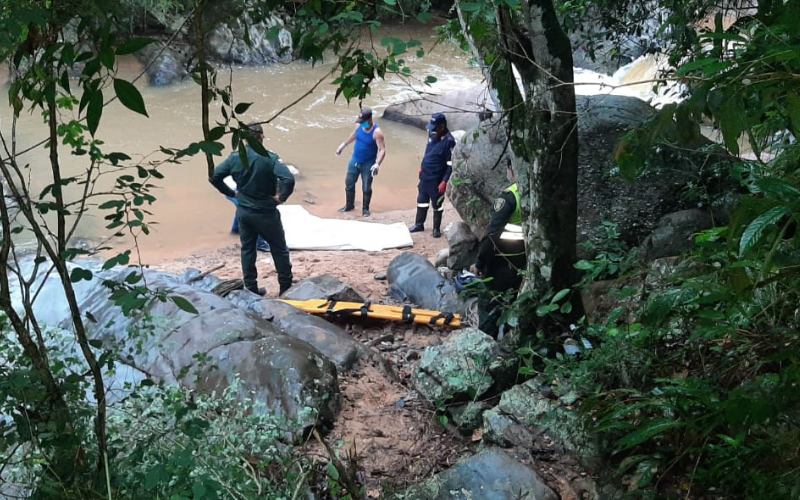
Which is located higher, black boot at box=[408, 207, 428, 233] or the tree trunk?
the tree trunk

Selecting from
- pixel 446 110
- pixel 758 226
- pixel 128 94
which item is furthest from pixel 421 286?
pixel 446 110

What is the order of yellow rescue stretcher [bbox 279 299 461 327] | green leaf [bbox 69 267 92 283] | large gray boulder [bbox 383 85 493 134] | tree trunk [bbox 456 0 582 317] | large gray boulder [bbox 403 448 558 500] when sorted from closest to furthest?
green leaf [bbox 69 267 92 283] → large gray boulder [bbox 403 448 558 500] → tree trunk [bbox 456 0 582 317] → yellow rescue stretcher [bbox 279 299 461 327] → large gray boulder [bbox 383 85 493 134]

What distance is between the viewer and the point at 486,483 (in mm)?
2857

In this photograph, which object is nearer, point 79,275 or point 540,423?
point 79,275

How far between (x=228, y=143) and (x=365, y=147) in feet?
12.1

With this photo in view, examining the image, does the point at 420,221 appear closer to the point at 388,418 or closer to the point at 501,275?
the point at 501,275

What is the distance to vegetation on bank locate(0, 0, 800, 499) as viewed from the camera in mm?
1653

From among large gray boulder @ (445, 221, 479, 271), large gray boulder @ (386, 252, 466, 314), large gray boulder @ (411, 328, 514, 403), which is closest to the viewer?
large gray boulder @ (411, 328, 514, 403)

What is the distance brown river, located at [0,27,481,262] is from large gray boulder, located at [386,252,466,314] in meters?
1.87

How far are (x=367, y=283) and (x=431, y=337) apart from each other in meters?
1.64

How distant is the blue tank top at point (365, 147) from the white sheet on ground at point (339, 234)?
3.02ft

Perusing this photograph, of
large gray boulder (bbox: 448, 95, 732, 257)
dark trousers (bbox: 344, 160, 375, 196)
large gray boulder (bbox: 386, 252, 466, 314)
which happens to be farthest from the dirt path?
dark trousers (bbox: 344, 160, 375, 196)

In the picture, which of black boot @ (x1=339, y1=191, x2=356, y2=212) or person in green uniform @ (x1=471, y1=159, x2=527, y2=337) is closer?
person in green uniform @ (x1=471, y1=159, x2=527, y2=337)

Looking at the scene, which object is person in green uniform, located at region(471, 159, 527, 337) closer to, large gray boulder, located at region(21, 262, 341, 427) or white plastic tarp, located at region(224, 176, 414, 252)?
large gray boulder, located at region(21, 262, 341, 427)
